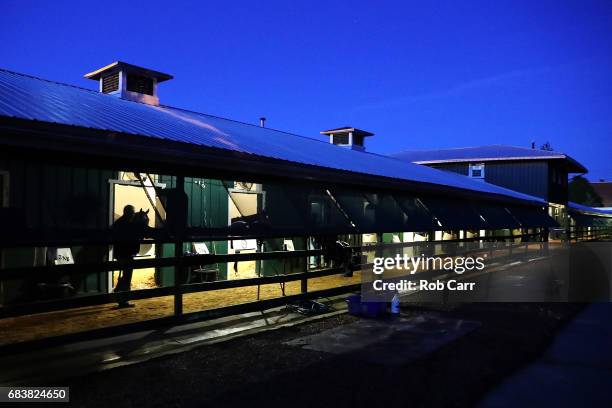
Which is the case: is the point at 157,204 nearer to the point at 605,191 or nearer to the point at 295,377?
the point at 295,377

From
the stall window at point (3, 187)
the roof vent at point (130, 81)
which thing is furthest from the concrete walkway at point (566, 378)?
the roof vent at point (130, 81)

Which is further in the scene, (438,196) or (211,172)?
(438,196)

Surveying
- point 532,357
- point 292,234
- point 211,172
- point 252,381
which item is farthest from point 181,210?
point 532,357

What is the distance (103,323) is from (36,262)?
1.86 m

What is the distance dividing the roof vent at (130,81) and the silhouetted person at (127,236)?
4.59 m

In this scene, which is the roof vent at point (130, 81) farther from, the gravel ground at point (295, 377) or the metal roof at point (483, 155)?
the metal roof at point (483, 155)

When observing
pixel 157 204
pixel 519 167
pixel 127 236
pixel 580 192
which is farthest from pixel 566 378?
pixel 580 192

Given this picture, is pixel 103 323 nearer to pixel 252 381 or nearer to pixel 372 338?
pixel 252 381

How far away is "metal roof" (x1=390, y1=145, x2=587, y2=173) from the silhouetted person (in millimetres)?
25858

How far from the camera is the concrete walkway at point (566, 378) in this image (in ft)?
16.2

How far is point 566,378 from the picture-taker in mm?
5668

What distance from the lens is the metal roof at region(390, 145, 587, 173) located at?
28995 mm

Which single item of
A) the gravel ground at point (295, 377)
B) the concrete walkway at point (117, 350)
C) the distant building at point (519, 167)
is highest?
the distant building at point (519, 167)

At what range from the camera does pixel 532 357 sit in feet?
21.6
